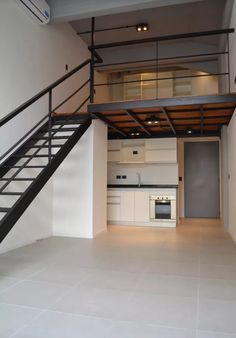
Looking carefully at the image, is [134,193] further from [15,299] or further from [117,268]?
[15,299]

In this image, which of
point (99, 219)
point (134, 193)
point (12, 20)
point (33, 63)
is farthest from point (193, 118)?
point (12, 20)

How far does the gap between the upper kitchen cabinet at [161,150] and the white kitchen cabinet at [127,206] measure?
1.02 meters

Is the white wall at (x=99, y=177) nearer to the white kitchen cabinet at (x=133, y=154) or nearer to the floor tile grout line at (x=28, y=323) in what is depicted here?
the white kitchen cabinet at (x=133, y=154)

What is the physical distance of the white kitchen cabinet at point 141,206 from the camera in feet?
22.0

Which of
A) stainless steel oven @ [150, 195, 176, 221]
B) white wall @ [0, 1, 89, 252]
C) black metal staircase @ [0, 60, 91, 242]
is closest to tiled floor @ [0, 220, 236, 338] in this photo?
white wall @ [0, 1, 89, 252]

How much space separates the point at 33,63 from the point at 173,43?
4012mm

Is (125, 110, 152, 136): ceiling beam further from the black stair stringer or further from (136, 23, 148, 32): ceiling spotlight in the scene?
(136, 23, 148, 32): ceiling spotlight

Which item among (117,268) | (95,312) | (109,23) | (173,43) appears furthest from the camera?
(173,43)

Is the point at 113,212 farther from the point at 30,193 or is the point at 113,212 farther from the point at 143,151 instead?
Answer: the point at 30,193

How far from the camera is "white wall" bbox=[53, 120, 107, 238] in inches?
211

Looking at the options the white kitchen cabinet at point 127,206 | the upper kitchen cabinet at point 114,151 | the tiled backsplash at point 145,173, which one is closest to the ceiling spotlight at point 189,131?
the tiled backsplash at point 145,173

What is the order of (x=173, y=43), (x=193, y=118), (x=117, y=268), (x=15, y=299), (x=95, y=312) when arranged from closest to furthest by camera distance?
(x=95, y=312) < (x=15, y=299) < (x=117, y=268) < (x=193, y=118) < (x=173, y=43)

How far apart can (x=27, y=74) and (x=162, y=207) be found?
4.02 m

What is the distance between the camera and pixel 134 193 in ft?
22.3
